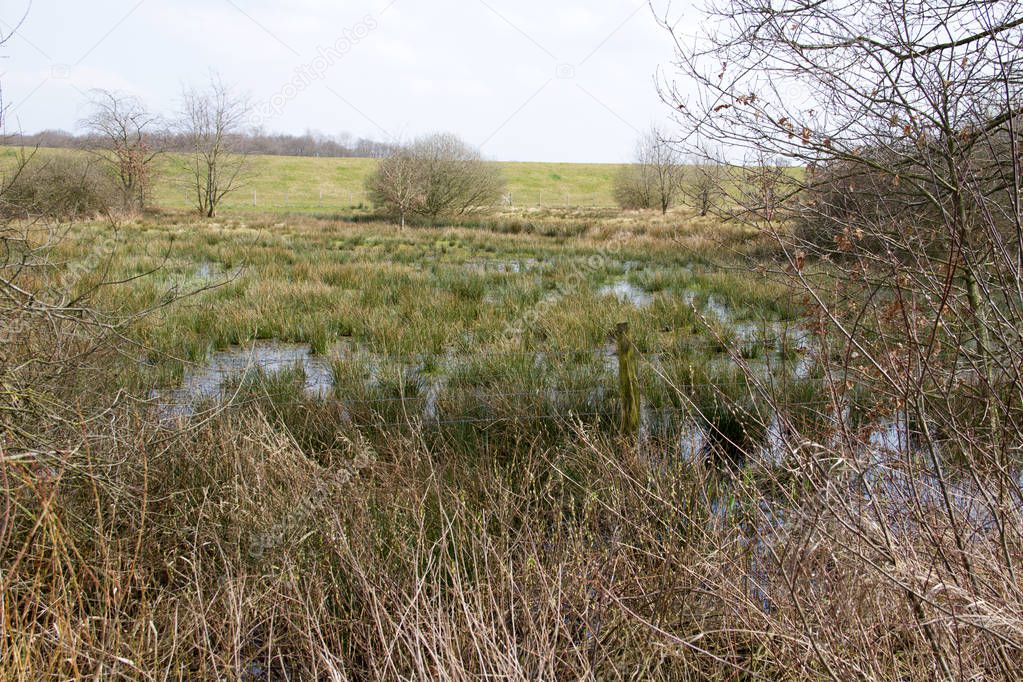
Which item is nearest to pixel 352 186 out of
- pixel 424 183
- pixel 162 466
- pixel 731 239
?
pixel 424 183

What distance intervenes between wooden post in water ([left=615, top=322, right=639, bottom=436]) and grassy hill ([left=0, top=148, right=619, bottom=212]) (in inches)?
1314

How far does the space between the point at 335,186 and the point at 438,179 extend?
26.6m

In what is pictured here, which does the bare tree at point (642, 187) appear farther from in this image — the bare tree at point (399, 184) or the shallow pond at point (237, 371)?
the shallow pond at point (237, 371)

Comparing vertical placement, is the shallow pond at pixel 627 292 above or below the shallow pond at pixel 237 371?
above

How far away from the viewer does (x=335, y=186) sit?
171 ft

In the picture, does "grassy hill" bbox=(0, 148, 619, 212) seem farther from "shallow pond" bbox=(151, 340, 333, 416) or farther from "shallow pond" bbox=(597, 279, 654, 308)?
"shallow pond" bbox=(151, 340, 333, 416)

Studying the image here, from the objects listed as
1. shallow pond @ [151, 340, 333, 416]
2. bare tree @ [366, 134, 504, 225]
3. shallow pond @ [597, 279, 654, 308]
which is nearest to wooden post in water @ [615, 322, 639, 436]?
shallow pond @ [151, 340, 333, 416]

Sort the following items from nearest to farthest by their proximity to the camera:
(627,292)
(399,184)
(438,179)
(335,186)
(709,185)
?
(709,185), (627,292), (399,184), (438,179), (335,186)

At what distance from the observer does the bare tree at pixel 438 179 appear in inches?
1057

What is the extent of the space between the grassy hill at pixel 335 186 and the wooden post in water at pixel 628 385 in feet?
109

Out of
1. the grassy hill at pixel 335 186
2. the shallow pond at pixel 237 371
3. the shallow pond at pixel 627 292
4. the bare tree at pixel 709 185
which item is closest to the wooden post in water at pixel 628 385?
the bare tree at pixel 709 185

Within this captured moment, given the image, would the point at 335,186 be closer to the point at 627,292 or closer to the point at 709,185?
the point at 627,292

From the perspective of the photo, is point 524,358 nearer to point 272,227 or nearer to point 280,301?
point 280,301

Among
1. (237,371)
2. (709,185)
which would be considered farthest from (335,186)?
(709,185)
